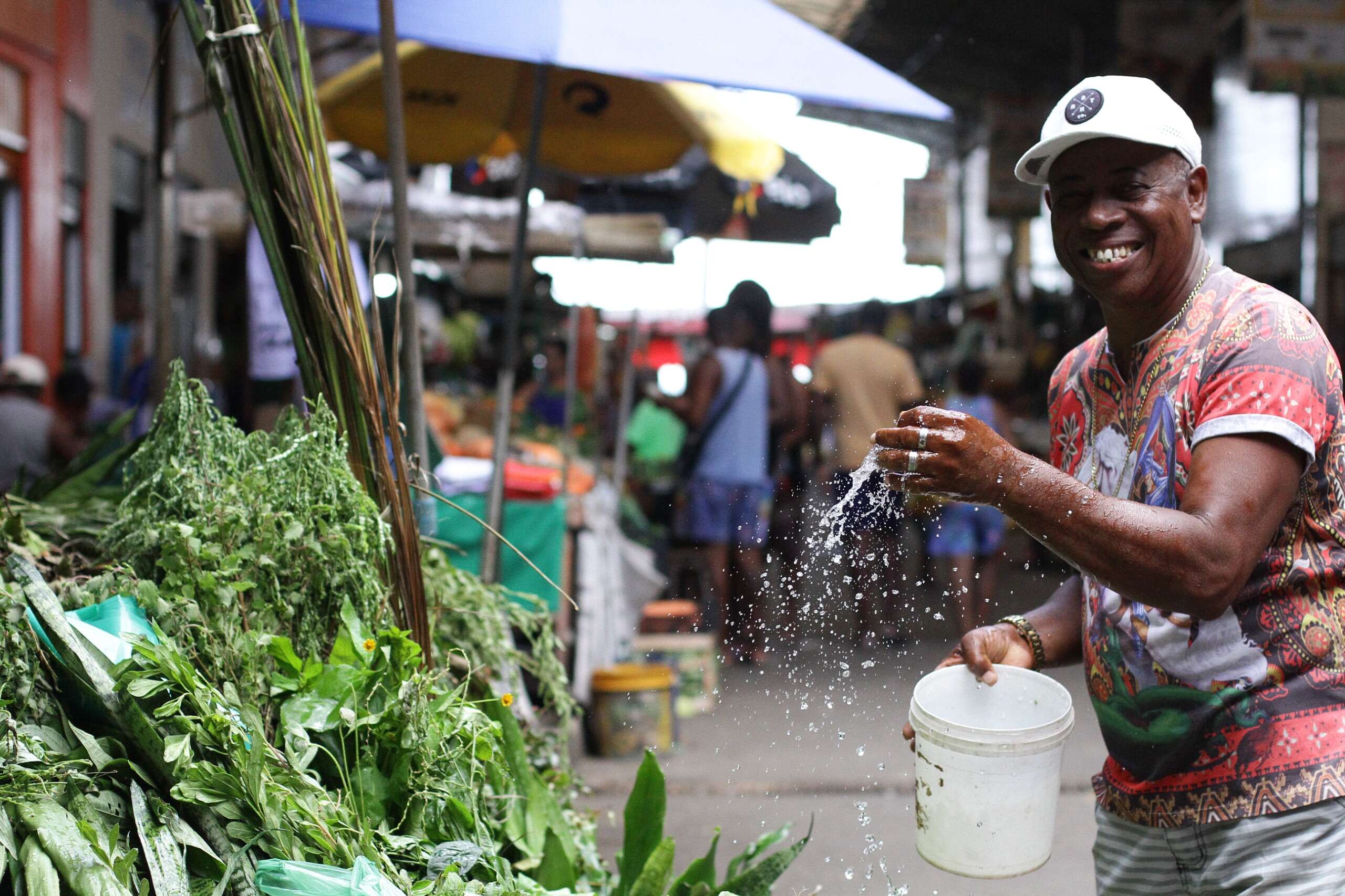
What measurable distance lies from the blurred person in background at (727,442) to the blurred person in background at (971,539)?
1.01 metres

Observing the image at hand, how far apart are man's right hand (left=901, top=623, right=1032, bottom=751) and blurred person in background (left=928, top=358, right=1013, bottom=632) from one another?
4051 millimetres

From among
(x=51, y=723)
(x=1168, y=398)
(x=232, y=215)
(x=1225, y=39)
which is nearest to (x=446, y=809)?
(x=51, y=723)

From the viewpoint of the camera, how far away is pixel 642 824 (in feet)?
7.02

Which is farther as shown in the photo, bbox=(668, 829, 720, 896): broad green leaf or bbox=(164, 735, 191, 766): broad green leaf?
bbox=(668, 829, 720, 896): broad green leaf

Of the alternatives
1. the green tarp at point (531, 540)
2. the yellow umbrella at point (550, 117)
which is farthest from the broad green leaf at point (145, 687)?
the yellow umbrella at point (550, 117)

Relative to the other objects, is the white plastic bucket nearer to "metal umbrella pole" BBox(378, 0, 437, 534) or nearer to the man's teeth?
the man's teeth

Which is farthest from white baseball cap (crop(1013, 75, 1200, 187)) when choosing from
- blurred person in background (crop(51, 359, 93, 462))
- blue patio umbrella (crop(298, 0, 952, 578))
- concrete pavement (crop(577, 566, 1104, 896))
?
blurred person in background (crop(51, 359, 93, 462))

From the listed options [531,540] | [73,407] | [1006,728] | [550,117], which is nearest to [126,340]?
[73,407]

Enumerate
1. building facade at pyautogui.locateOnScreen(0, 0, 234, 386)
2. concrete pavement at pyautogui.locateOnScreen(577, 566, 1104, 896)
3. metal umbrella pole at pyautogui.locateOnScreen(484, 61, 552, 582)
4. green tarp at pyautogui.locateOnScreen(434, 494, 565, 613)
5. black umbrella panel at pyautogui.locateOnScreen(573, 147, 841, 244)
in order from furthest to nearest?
black umbrella panel at pyautogui.locateOnScreen(573, 147, 841, 244)
building facade at pyautogui.locateOnScreen(0, 0, 234, 386)
green tarp at pyautogui.locateOnScreen(434, 494, 565, 613)
metal umbrella pole at pyautogui.locateOnScreen(484, 61, 552, 582)
concrete pavement at pyautogui.locateOnScreen(577, 566, 1104, 896)

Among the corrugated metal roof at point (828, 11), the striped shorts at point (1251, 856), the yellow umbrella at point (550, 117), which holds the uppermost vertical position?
the corrugated metal roof at point (828, 11)

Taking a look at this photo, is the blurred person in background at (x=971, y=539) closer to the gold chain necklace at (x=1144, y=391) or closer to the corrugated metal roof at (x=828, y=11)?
the corrugated metal roof at (x=828, y=11)

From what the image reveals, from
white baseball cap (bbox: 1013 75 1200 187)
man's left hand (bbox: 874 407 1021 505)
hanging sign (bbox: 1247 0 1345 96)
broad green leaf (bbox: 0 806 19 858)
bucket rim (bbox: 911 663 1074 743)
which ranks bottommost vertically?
broad green leaf (bbox: 0 806 19 858)

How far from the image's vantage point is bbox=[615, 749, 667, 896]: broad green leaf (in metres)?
2.13

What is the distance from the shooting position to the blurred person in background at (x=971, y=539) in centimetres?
621
